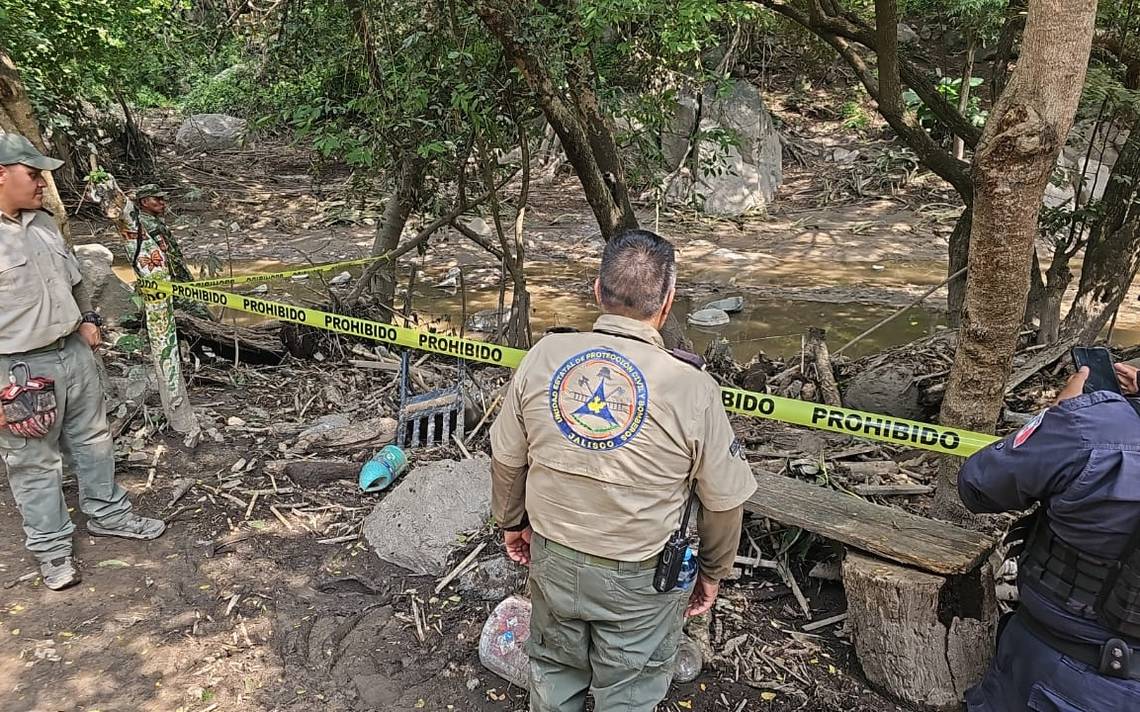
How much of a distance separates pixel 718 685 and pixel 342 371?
14.1 ft

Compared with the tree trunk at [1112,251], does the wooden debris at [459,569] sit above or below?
below

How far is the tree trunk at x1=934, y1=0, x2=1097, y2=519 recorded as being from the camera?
2740 mm

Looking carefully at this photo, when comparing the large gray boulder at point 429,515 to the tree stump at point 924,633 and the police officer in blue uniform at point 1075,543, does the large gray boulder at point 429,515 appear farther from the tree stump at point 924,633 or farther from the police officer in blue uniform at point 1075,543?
the police officer in blue uniform at point 1075,543

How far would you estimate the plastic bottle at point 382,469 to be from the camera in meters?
4.59

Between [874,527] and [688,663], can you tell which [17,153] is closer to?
[688,663]

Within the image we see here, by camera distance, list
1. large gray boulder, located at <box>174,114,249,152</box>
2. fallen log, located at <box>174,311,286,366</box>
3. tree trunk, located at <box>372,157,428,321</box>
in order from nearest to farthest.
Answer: fallen log, located at <box>174,311,286,366</box>
tree trunk, located at <box>372,157,428,321</box>
large gray boulder, located at <box>174,114,249,152</box>

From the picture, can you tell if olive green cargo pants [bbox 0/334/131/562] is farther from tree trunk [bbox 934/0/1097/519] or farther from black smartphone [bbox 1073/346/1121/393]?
black smartphone [bbox 1073/346/1121/393]

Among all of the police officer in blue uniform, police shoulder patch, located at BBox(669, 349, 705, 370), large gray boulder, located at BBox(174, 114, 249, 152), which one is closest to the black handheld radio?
police shoulder patch, located at BBox(669, 349, 705, 370)

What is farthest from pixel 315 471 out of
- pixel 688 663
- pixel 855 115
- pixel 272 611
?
pixel 855 115

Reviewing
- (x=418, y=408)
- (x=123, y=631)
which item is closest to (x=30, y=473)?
(x=123, y=631)

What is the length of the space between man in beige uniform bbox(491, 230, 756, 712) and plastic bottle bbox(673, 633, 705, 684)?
0.75 m

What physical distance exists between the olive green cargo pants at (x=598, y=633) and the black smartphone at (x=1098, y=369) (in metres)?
1.41

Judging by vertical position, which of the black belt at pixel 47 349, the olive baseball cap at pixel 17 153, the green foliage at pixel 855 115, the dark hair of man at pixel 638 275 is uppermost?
the green foliage at pixel 855 115

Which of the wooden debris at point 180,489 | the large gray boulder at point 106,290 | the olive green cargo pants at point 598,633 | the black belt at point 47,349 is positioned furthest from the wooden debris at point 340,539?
the large gray boulder at point 106,290
